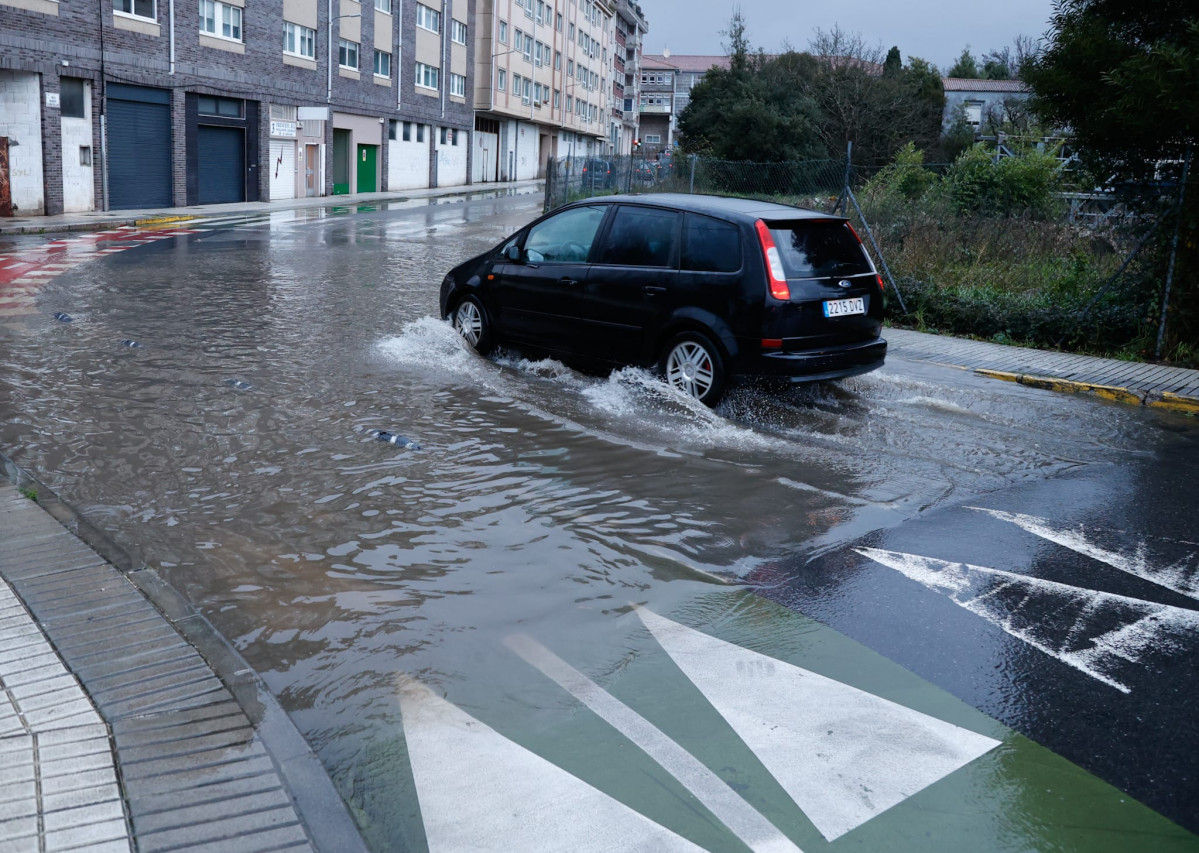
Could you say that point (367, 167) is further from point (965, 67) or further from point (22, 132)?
point (965, 67)

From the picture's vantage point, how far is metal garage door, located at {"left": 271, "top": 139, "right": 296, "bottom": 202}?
39.0 m

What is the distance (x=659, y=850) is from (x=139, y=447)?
5189 mm

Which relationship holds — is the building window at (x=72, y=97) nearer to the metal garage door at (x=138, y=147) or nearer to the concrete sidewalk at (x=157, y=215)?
the metal garage door at (x=138, y=147)

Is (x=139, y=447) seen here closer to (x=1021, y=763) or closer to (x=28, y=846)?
(x=28, y=846)

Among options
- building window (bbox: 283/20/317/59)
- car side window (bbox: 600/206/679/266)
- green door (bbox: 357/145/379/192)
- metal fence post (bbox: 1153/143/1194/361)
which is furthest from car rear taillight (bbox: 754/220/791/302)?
green door (bbox: 357/145/379/192)

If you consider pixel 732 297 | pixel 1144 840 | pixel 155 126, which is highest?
pixel 155 126

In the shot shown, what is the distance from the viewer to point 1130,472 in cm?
754

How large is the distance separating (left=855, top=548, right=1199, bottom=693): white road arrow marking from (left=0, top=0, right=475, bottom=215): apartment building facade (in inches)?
1068

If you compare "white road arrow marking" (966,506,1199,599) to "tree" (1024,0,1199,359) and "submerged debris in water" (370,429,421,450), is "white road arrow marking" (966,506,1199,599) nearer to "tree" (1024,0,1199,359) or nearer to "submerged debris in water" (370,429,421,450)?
"submerged debris in water" (370,429,421,450)

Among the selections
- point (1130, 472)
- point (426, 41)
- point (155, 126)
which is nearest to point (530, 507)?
point (1130, 472)

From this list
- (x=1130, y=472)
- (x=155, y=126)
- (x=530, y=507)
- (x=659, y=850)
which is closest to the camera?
(x=659, y=850)

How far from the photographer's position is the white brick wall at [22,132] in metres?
26.3

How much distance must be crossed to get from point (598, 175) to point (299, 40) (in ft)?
47.4

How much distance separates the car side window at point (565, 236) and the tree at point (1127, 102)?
560cm
